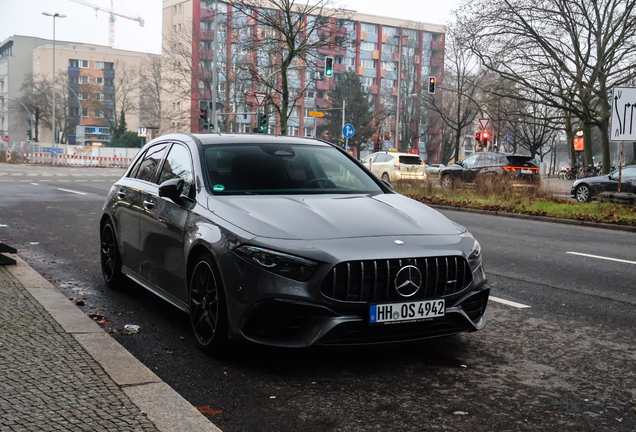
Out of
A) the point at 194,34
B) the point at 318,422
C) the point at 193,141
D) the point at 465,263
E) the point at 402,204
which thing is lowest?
the point at 318,422

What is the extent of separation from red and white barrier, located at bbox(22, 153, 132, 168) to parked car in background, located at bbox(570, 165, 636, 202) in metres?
42.0

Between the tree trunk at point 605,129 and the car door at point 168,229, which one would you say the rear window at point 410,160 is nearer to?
the tree trunk at point 605,129

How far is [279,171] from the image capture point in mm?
5746

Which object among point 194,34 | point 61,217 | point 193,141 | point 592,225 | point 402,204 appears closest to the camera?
point 402,204

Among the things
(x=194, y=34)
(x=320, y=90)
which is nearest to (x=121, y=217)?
(x=194, y=34)

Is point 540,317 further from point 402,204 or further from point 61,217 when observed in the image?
point 61,217

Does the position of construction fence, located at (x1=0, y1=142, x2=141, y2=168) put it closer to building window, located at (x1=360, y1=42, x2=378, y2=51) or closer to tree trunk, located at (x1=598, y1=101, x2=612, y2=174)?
tree trunk, located at (x1=598, y1=101, x2=612, y2=174)

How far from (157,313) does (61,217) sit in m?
8.99

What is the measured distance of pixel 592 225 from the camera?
52.5ft

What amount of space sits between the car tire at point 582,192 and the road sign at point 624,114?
570 cm

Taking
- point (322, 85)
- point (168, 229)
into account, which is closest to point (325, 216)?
point (168, 229)

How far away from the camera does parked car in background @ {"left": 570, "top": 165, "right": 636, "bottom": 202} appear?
22248mm

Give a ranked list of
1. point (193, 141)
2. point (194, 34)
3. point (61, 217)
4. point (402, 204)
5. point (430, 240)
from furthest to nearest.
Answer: point (194, 34), point (61, 217), point (193, 141), point (402, 204), point (430, 240)

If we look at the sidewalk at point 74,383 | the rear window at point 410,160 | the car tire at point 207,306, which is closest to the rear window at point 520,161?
the rear window at point 410,160
